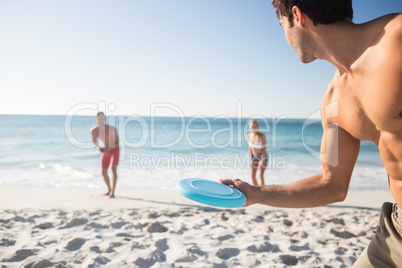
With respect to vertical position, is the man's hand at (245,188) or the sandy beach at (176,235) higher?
the man's hand at (245,188)

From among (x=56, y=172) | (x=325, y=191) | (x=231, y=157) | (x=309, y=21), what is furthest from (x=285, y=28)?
(x=231, y=157)

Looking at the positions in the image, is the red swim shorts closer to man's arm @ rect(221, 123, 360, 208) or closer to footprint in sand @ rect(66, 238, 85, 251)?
footprint in sand @ rect(66, 238, 85, 251)

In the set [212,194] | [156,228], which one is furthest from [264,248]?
[212,194]

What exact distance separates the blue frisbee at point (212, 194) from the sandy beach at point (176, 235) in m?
1.66

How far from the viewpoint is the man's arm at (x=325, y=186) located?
1.80 metres

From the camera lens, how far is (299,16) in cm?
158

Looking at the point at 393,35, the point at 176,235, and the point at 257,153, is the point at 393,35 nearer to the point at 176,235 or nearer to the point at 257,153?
the point at 176,235

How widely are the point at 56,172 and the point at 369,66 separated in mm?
11409

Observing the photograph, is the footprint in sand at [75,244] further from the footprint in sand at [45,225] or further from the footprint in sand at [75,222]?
the footprint in sand at [45,225]

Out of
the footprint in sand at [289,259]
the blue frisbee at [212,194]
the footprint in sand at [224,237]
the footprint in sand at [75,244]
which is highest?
the blue frisbee at [212,194]

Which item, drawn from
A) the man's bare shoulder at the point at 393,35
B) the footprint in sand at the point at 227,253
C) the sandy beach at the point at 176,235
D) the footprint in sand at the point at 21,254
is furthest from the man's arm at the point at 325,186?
the footprint in sand at the point at 21,254

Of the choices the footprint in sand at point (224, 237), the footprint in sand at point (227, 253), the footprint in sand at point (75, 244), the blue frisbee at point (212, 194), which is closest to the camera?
the blue frisbee at point (212, 194)

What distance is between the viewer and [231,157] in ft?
59.2

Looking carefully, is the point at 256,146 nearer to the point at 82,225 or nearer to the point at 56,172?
the point at 82,225
